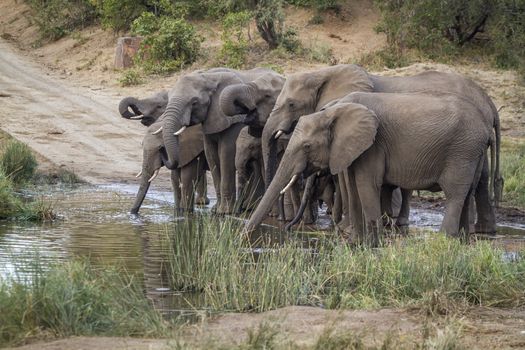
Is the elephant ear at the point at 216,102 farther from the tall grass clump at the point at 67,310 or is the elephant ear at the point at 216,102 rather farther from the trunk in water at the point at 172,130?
the tall grass clump at the point at 67,310

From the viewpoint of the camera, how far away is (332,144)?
463 inches

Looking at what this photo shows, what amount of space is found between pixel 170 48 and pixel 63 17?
30.8ft

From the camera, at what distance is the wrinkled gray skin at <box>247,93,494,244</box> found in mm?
11656

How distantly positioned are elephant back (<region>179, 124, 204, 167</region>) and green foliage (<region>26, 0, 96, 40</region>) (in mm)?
18857

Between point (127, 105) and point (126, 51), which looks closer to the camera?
point (127, 105)

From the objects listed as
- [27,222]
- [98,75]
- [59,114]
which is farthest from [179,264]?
[98,75]

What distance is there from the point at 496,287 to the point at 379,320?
1.39m

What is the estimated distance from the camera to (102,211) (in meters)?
14.8

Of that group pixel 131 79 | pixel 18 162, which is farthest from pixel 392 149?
pixel 131 79

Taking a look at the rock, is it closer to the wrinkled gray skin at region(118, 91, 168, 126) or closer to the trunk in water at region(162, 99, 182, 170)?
the wrinkled gray skin at region(118, 91, 168, 126)

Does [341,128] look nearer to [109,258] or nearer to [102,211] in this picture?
[109,258]

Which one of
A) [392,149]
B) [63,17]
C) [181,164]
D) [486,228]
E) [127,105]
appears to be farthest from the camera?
[63,17]

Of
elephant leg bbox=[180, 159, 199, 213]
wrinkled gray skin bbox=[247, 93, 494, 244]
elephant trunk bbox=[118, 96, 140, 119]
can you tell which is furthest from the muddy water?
elephant trunk bbox=[118, 96, 140, 119]

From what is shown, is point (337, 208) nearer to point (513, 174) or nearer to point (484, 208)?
point (484, 208)
